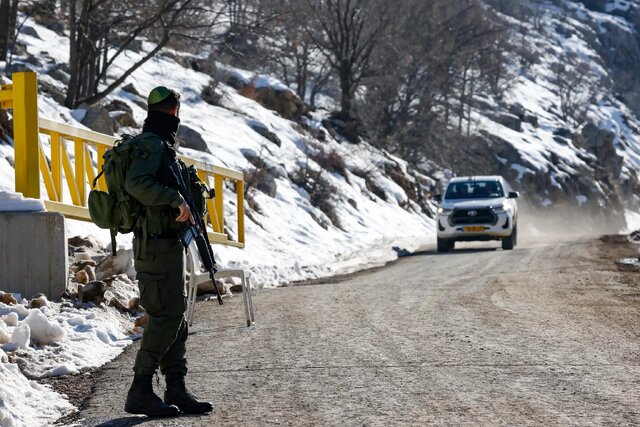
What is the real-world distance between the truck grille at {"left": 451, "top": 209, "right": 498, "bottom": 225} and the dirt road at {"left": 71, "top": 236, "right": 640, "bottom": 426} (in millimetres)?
10866

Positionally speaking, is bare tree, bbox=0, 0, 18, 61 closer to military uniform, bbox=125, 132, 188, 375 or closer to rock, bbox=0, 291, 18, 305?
rock, bbox=0, 291, 18, 305

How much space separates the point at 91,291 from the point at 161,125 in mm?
4237

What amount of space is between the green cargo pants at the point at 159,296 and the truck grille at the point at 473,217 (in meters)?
19.0

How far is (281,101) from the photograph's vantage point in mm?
36719

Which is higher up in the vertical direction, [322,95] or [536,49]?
[536,49]

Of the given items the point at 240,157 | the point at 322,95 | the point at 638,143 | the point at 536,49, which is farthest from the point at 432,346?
the point at 536,49

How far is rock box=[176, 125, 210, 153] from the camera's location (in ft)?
80.2

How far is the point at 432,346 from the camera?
820 cm

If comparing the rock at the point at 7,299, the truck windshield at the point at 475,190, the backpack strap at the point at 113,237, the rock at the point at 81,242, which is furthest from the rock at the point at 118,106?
the backpack strap at the point at 113,237

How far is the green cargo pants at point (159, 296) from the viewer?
5.97 metres

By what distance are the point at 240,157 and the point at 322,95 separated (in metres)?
38.3

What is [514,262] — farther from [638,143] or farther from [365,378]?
[638,143]

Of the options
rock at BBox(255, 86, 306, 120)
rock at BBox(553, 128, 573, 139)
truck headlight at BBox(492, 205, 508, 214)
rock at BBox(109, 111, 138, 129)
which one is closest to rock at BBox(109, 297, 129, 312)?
rock at BBox(109, 111, 138, 129)

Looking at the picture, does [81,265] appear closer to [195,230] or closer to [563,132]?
[195,230]
